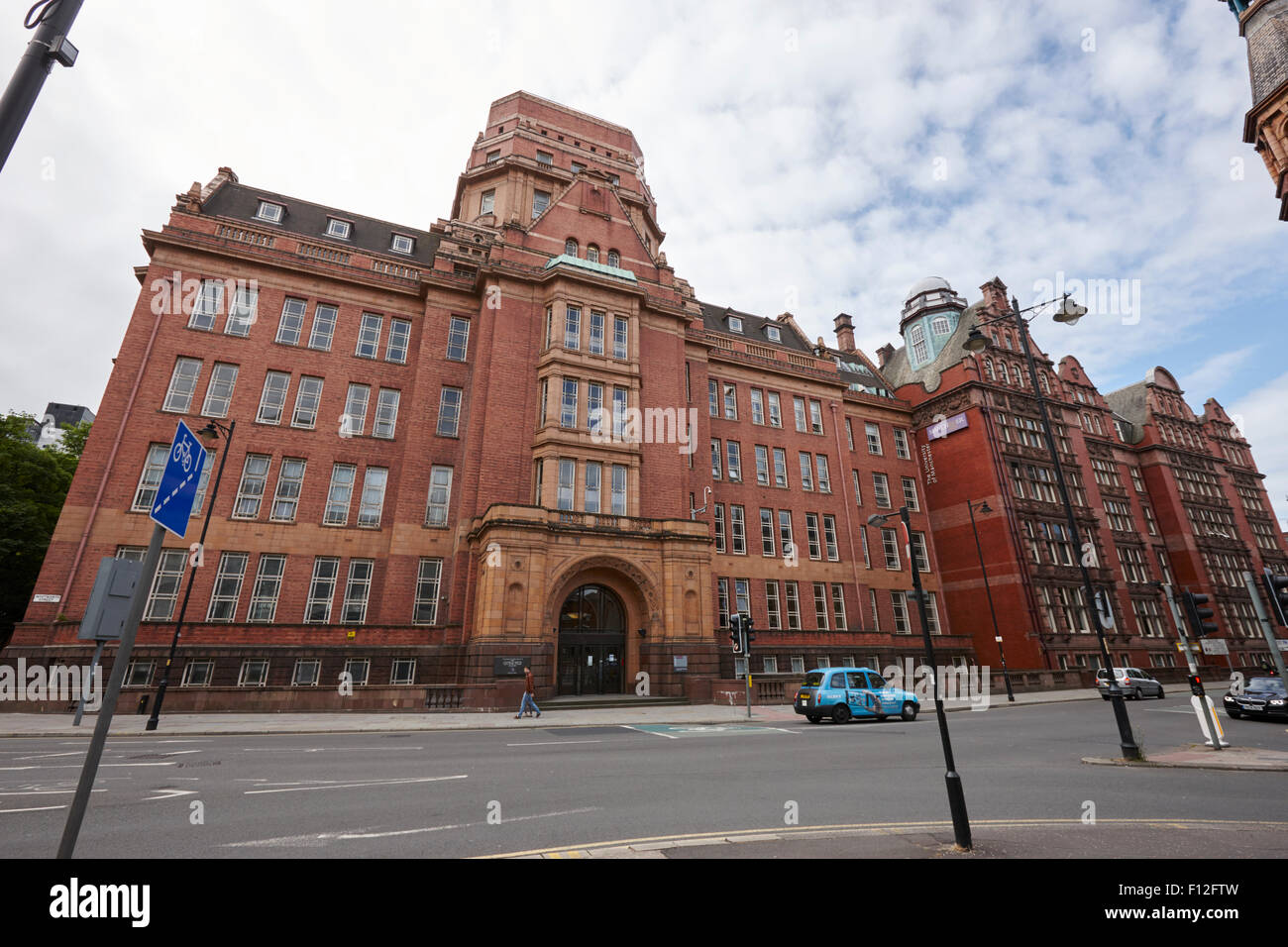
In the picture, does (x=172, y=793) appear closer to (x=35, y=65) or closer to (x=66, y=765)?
(x=66, y=765)

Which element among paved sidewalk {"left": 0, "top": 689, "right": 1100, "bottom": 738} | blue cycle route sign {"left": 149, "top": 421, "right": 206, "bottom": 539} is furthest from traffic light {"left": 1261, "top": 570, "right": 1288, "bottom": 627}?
blue cycle route sign {"left": 149, "top": 421, "right": 206, "bottom": 539}

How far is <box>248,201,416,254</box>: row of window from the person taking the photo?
31.7 meters

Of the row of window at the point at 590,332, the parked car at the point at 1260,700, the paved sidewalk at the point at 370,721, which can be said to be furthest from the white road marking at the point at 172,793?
the parked car at the point at 1260,700

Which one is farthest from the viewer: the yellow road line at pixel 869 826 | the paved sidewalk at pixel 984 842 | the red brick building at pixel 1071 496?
the red brick building at pixel 1071 496

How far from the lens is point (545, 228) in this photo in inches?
1331

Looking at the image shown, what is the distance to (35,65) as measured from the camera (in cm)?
436

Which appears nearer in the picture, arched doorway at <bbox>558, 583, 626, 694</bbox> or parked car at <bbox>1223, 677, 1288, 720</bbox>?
parked car at <bbox>1223, 677, 1288, 720</bbox>

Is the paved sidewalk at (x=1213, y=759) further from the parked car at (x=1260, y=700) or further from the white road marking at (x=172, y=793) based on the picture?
the white road marking at (x=172, y=793)

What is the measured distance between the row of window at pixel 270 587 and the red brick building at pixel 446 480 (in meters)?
0.10

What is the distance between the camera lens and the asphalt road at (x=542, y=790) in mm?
6113

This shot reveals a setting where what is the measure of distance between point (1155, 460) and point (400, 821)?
66145 mm

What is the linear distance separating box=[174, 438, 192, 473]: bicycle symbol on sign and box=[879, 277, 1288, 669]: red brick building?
40102 mm

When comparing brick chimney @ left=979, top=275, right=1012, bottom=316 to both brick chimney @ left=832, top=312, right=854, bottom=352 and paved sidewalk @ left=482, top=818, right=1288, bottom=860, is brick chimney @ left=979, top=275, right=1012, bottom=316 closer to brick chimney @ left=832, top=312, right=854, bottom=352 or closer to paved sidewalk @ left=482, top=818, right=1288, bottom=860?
brick chimney @ left=832, top=312, right=854, bottom=352
